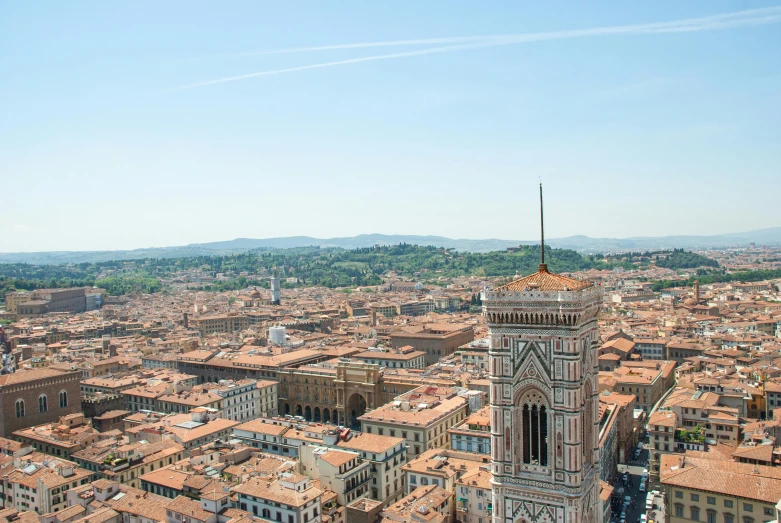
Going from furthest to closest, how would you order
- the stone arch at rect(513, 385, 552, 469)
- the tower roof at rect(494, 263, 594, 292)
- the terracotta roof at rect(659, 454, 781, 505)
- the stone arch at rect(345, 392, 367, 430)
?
the stone arch at rect(345, 392, 367, 430) < the terracotta roof at rect(659, 454, 781, 505) < the tower roof at rect(494, 263, 594, 292) < the stone arch at rect(513, 385, 552, 469)

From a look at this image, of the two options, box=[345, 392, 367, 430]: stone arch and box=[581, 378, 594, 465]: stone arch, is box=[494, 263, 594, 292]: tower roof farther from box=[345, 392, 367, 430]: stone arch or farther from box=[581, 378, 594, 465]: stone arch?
box=[345, 392, 367, 430]: stone arch

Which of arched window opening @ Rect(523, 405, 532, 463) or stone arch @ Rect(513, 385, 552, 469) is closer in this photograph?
stone arch @ Rect(513, 385, 552, 469)

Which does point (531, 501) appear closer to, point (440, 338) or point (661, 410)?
point (661, 410)

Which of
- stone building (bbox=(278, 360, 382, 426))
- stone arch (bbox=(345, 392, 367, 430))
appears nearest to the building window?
stone building (bbox=(278, 360, 382, 426))

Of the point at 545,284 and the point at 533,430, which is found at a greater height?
the point at 545,284

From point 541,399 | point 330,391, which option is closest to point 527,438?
point 541,399

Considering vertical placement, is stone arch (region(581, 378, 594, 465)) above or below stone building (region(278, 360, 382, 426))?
above

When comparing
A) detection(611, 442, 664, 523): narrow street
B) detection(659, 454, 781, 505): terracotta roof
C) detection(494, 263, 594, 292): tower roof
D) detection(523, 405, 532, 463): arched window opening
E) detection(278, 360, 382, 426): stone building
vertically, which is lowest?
detection(611, 442, 664, 523): narrow street

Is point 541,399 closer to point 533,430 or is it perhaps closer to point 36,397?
point 533,430
